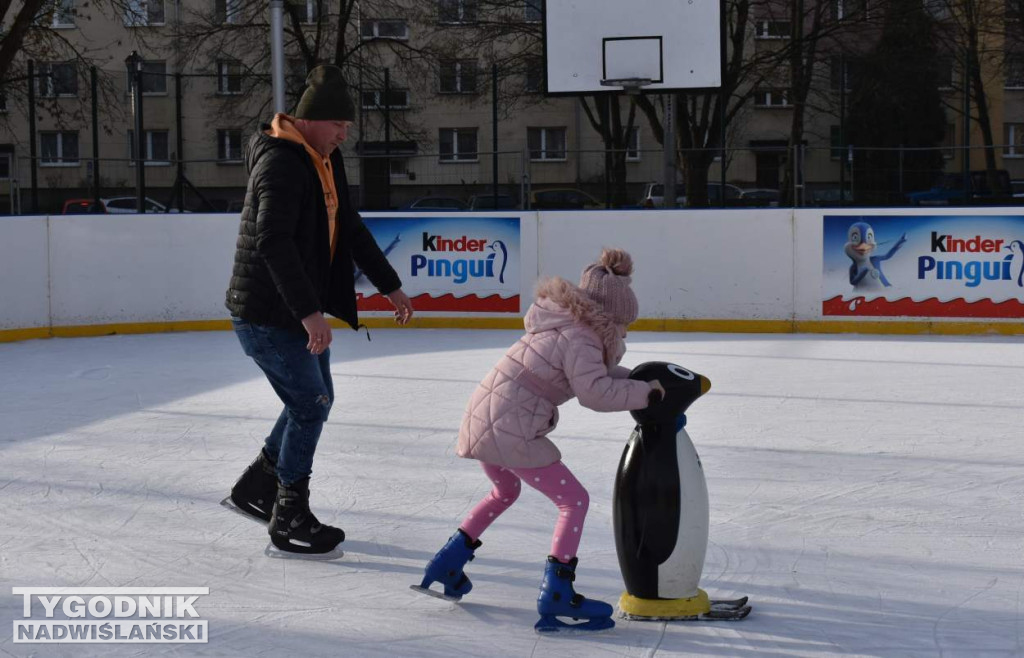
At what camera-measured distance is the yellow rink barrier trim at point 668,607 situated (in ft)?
13.0

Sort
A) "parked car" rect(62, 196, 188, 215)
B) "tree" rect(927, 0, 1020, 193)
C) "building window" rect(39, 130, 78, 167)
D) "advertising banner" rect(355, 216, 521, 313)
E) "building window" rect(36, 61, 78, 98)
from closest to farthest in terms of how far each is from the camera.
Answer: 1. "advertising banner" rect(355, 216, 521, 313)
2. "parked car" rect(62, 196, 188, 215)
3. "building window" rect(39, 130, 78, 167)
4. "building window" rect(36, 61, 78, 98)
5. "tree" rect(927, 0, 1020, 193)

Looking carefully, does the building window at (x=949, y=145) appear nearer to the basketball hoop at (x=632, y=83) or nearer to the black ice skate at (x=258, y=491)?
the basketball hoop at (x=632, y=83)

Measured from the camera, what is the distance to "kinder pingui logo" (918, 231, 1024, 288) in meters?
12.5

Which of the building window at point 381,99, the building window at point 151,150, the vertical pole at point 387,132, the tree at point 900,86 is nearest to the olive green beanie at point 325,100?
the vertical pole at point 387,132

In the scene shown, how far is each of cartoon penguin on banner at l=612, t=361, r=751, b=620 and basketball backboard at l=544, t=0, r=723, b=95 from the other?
9.95 m

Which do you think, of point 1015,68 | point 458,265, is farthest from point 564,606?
point 1015,68

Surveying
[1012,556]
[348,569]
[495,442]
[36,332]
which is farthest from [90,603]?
[36,332]

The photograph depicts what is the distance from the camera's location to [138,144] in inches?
589

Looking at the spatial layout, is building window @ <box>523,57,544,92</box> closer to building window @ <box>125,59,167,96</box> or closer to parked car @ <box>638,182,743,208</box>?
parked car @ <box>638,182,743,208</box>

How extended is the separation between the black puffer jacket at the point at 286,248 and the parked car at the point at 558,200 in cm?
908

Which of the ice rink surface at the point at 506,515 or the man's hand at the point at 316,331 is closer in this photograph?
the ice rink surface at the point at 506,515

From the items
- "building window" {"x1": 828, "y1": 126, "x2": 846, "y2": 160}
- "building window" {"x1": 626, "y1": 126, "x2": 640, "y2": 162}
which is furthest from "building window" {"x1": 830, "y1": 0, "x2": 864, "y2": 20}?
"building window" {"x1": 626, "y1": 126, "x2": 640, "y2": 162}

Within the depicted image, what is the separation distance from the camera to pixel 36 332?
12641 millimetres

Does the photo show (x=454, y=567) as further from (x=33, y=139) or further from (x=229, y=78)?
(x=229, y=78)
